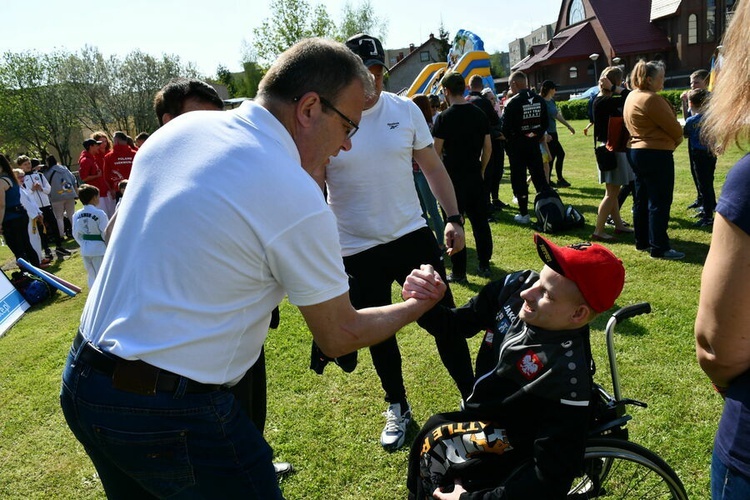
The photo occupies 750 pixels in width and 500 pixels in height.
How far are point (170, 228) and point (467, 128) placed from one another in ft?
18.6

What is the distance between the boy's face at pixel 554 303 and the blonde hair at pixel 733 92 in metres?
0.73

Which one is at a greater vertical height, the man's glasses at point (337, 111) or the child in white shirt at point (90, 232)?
the man's glasses at point (337, 111)

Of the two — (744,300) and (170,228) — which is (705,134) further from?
(170,228)

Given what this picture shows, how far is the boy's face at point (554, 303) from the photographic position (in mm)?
1974

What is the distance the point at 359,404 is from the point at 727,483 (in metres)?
2.83

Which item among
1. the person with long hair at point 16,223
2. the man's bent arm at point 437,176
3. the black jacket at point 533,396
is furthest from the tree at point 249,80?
the black jacket at point 533,396

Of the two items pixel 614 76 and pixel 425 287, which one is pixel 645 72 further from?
pixel 425 287

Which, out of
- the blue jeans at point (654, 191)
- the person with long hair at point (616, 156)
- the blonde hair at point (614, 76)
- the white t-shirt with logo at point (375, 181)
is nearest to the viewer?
the white t-shirt with logo at point (375, 181)

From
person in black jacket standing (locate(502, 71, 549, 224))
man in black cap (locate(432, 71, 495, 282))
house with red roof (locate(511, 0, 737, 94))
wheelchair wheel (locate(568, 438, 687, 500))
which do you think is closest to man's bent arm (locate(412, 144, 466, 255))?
wheelchair wheel (locate(568, 438, 687, 500))

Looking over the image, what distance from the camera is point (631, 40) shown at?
42.4 meters

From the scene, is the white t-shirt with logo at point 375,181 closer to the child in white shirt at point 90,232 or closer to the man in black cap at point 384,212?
the man in black cap at point 384,212

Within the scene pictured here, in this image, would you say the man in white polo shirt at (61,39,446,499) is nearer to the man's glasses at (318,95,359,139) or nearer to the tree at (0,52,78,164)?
the man's glasses at (318,95,359,139)

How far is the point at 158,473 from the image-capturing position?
154 cm

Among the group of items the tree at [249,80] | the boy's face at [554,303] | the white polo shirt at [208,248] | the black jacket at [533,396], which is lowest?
the black jacket at [533,396]
